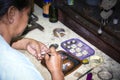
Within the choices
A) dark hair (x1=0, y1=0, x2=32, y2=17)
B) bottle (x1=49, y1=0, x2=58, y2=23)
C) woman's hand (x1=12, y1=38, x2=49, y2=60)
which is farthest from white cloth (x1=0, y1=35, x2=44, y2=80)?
Result: bottle (x1=49, y1=0, x2=58, y2=23)

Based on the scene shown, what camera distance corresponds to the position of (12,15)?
79 cm

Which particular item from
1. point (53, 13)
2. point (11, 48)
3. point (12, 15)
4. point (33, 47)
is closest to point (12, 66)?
point (11, 48)

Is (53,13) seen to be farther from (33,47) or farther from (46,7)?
(33,47)

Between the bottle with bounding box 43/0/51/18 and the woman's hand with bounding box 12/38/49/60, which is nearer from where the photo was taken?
the woman's hand with bounding box 12/38/49/60

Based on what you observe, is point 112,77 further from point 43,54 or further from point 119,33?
point 43,54

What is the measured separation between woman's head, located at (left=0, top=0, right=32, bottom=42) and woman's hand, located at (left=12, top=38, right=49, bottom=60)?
42 cm

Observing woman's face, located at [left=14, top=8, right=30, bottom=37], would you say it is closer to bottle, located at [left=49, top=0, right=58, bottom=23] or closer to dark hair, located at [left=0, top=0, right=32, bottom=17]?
dark hair, located at [left=0, top=0, right=32, bottom=17]

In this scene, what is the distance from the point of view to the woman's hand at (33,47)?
51.0 inches

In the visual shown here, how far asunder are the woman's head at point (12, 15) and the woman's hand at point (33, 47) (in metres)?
0.42

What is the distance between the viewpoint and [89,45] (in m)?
1.49

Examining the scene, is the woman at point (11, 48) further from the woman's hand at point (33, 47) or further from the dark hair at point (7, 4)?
the woman's hand at point (33, 47)

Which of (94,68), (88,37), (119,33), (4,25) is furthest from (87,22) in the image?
(4,25)

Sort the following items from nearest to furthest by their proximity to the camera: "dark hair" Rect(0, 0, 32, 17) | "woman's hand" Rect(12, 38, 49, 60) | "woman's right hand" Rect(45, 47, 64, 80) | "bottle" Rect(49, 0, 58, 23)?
"dark hair" Rect(0, 0, 32, 17)
"woman's right hand" Rect(45, 47, 64, 80)
"woman's hand" Rect(12, 38, 49, 60)
"bottle" Rect(49, 0, 58, 23)

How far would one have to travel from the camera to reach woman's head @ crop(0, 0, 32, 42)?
76 cm
